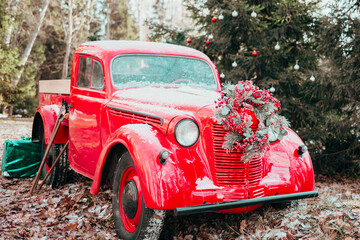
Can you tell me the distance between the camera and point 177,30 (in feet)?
29.7

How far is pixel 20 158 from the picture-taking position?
556cm

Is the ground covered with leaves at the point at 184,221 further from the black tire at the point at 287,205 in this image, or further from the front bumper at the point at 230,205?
the front bumper at the point at 230,205

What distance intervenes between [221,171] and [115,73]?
186 centimetres

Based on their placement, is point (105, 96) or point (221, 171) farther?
point (105, 96)

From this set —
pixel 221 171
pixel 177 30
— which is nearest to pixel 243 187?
pixel 221 171

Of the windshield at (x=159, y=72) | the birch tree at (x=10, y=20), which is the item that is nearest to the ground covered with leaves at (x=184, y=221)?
the windshield at (x=159, y=72)

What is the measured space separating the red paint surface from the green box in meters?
1.82

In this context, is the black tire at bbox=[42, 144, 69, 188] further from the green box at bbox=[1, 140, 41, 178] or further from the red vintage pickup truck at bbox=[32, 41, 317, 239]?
the green box at bbox=[1, 140, 41, 178]

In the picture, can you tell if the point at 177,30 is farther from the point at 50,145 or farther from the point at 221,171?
the point at 221,171

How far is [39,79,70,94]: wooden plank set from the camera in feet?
16.9

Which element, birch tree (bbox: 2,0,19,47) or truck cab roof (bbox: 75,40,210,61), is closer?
truck cab roof (bbox: 75,40,210,61)

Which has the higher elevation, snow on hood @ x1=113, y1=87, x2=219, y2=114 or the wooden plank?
the wooden plank

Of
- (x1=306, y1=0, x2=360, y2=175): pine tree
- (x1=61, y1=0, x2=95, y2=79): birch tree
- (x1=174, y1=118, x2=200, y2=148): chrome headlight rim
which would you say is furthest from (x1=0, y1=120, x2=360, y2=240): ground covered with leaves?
(x1=61, y1=0, x2=95, y2=79): birch tree

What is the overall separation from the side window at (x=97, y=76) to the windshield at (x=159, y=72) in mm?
199
